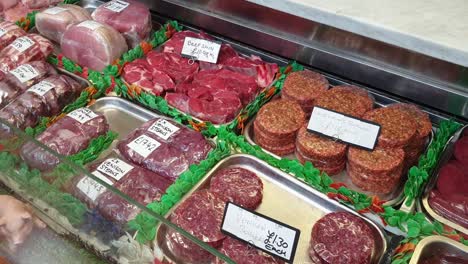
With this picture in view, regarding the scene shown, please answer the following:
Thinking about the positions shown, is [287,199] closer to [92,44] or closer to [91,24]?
[92,44]

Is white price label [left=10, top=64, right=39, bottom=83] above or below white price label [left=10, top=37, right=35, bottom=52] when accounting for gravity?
below

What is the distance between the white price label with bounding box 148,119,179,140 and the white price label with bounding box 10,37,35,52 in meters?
0.91

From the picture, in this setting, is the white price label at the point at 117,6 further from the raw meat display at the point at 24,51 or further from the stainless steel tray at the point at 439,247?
the stainless steel tray at the point at 439,247

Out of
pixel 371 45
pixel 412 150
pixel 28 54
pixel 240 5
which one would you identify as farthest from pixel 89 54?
pixel 412 150

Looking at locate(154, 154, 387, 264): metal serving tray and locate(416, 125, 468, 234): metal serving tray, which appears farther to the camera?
locate(154, 154, 387, 264): metal serving tray

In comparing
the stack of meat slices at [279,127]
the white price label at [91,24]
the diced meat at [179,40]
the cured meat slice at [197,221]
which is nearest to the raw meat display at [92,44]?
the white price label at [91,24]

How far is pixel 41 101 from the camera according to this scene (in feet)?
7.72

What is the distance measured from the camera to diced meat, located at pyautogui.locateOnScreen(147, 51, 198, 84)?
8.53 ft

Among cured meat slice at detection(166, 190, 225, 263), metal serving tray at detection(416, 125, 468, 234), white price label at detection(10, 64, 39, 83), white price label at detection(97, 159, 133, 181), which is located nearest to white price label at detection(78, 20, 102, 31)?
white price label at detection(10, 64, 39, 83)

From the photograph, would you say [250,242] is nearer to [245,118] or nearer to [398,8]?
[245,118]

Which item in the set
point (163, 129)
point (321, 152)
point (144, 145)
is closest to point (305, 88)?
point (321, 152)

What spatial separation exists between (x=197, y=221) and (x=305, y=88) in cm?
87

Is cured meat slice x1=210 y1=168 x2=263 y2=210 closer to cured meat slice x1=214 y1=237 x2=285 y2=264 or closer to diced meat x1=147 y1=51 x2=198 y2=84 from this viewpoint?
cured meat slice x1=214 y1=237 x2=285 y2=264

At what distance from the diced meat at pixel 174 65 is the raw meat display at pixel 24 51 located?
1.82 ft
